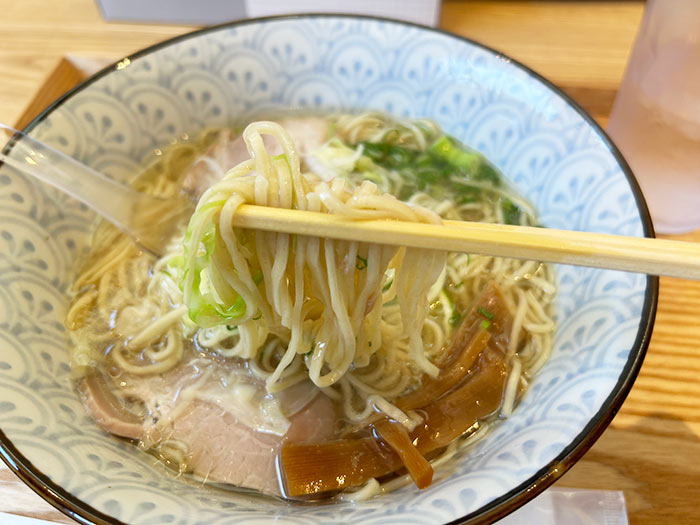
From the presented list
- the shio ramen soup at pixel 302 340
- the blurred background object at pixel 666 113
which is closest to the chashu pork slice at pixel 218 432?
the shio ramen soup at pixel 302 340

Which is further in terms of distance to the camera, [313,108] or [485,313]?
[313,108]

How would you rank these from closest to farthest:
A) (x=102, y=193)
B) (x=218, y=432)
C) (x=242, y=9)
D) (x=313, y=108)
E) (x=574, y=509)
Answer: (x=574, y=509) < (x=218, y=432) < (x=102, y=193) < (x=313, y=108) < (x=242, y=9)

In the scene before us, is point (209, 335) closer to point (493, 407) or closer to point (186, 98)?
point (493, 407)

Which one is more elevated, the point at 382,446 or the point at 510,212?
the point at 510,212

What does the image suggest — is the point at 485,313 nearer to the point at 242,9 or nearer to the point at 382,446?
the point at 382,446

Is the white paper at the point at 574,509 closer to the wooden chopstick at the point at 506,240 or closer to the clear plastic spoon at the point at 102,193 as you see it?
the wooden chopstick at the point at 506,240

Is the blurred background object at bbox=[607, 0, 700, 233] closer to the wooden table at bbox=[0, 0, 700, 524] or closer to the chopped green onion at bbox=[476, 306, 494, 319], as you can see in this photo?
the wooden table at bbox=[0, 0, 700, 524]

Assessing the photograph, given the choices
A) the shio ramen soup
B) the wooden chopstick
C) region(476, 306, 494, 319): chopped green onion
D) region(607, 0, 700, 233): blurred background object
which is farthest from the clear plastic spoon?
region(607, 0, 700, 233): blurred background object

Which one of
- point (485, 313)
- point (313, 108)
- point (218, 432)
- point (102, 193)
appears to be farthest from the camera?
point (313, 108)

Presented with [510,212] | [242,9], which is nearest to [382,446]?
[510,212]
